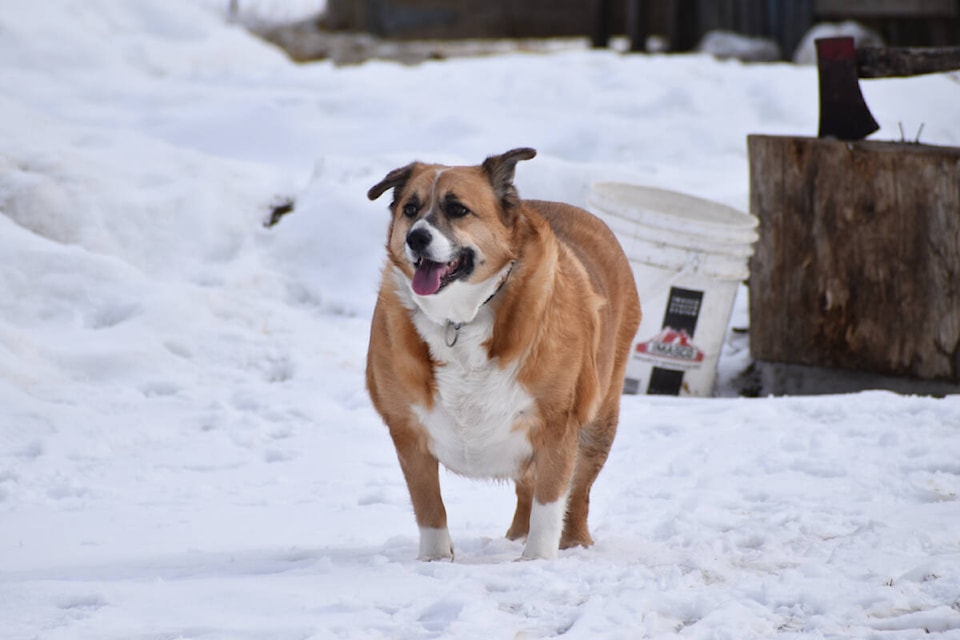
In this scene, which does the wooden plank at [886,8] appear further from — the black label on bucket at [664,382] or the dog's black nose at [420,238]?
the dog's black nose at [420,238]

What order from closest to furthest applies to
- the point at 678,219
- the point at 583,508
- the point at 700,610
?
the point at 700,610 → the point at 583,508 → the point at 678,219

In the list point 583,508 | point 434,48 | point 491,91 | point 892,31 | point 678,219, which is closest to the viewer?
point 583,508

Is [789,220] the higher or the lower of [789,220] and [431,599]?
the higher

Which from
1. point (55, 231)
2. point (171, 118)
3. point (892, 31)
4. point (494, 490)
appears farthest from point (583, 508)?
point (892, 31)

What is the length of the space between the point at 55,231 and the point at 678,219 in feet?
12.8

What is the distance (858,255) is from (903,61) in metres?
1.16

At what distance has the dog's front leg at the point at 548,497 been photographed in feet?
13.6

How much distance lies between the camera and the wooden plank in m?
14.0

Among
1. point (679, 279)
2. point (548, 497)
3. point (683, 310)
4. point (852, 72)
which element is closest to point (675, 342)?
point (683, 310)

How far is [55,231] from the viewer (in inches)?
306

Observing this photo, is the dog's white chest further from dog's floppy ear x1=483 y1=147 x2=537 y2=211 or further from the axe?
the axe

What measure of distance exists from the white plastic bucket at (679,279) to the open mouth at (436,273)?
313 centimetres

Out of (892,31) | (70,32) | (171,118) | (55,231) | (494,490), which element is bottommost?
(494,490)

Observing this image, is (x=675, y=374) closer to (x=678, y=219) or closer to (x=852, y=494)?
(x=678, y=219)
